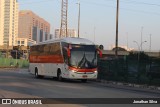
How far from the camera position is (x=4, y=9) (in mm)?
136125

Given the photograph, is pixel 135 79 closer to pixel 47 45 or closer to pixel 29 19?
pixel 47 45

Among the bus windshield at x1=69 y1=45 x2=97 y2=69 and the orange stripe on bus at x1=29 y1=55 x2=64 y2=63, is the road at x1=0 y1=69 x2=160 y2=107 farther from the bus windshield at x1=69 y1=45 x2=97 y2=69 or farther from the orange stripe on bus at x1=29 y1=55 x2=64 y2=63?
the orange stripe on bus at x1=29 y1=55 x2=64 y2=63

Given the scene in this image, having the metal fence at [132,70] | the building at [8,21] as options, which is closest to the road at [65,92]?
the metal fence at [132,70]

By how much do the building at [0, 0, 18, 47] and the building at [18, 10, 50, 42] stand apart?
15095 mm

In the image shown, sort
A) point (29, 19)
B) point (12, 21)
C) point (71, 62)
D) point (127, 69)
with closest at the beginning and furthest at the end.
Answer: point (71, 62) → point (127, 69) → point (12, 21) → point (29, 19)

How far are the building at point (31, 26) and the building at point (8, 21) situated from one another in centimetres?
1509

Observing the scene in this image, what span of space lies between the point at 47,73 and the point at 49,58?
164cm

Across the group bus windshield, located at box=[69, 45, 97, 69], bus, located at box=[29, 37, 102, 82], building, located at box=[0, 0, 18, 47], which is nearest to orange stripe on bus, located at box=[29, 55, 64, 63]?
bus, located at box=[29, 37, 102, 82]

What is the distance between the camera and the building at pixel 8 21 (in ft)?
Answer: 442

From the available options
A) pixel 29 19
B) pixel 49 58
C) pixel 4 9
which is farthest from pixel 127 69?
pixel 29 19

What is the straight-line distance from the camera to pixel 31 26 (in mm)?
171875

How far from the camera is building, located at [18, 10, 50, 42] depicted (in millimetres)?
172500

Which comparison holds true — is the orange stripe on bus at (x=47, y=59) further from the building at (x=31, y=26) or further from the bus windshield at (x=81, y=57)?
the building at (x=31, y=26)

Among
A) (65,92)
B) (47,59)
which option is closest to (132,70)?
(47,59)
